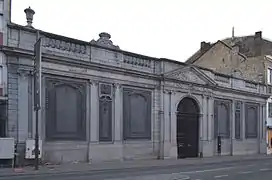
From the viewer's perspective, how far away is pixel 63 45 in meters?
24.8

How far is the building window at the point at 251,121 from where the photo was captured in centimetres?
4291

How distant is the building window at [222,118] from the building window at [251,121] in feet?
12.5

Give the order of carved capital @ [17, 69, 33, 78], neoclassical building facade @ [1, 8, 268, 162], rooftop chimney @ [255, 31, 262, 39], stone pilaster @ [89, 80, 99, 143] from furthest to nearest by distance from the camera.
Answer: rooftop chimney @ [255, 31, 262, 39] → stone pilaster @ [89, 80, 99, 143] → neoclassical building facade @ [1, 8, 268, 162] → carved capital @ [17, 69, 33, 78]

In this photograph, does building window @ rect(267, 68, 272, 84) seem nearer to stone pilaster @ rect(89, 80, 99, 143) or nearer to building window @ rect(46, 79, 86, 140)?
stone pilaster @ rect(89, 80, 99, 143)

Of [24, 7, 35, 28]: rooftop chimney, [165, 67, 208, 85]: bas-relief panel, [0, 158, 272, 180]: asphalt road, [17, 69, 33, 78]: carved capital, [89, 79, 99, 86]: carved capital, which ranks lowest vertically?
[0, 158, 272, 180]: asphalt road

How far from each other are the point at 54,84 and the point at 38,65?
2.91 meters

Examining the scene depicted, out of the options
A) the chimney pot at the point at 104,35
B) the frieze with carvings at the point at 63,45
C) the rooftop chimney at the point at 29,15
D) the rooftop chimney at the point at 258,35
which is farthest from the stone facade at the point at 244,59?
the rooftop chimney at the point at 29,15

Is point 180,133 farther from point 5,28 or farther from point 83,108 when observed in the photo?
point 5,28

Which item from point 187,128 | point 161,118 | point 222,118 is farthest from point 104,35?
point 222,118

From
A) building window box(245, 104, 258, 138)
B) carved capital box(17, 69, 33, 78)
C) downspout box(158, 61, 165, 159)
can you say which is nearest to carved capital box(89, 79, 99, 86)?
carved capital box(17, 69, 33, 78)

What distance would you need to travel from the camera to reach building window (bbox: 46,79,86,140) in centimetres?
2411

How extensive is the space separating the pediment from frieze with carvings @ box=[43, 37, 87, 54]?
25.7ft

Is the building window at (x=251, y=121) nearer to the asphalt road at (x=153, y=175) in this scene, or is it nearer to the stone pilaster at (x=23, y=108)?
the asphalt road at (x=153, y=175)

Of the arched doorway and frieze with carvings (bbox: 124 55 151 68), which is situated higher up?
frieze with carvings (bbox: 124 55 151 68)
